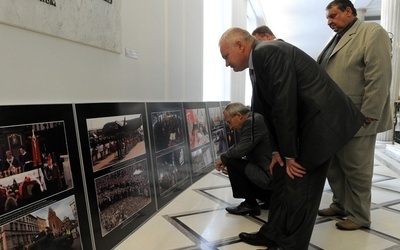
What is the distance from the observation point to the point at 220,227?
2.29 meters

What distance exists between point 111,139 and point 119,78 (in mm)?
559

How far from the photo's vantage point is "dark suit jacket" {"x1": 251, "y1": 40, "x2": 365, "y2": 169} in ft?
4.94

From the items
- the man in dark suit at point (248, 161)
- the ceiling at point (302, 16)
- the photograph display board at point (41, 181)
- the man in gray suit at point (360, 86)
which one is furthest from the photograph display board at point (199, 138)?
the ceiling at point (302, 16)

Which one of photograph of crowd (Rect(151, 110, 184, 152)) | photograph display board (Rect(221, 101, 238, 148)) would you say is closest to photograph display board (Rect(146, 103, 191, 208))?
photograph of crowd (Rect(151, 110, 184, 152))

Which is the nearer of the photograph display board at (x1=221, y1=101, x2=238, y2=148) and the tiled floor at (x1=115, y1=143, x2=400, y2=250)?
the tiled floor at (x1=115, y1=143, x2=400, y2=250)

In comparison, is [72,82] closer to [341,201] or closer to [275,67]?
[275,67]

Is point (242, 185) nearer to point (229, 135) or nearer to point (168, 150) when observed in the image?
point (168, 150)

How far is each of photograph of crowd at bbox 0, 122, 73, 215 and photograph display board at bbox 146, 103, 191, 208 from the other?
3.34ft

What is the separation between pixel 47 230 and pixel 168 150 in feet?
4.84

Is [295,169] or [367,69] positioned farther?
[367,69]

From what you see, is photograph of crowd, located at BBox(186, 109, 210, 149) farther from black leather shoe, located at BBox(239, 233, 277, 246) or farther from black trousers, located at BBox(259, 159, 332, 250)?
black trousers, located at BBox(259, 159, 332, 250)

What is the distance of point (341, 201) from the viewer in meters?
2.53

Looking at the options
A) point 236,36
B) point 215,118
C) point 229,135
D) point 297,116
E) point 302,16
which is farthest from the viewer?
point 302,16

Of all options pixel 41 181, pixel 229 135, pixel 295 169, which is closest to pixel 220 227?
pixel 295 169
